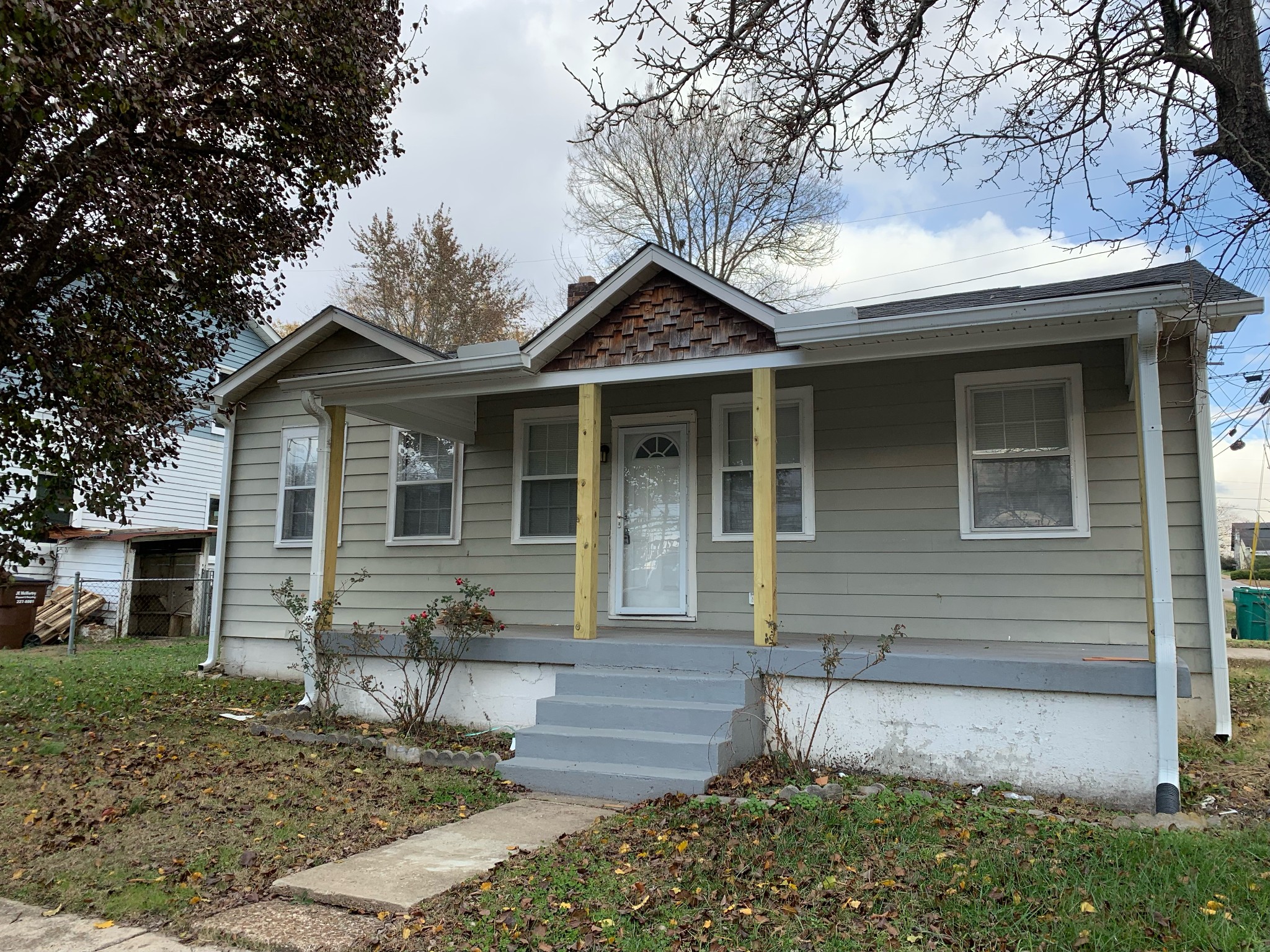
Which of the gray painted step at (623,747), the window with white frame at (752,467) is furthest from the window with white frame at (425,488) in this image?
the gray painted step at (623,747)

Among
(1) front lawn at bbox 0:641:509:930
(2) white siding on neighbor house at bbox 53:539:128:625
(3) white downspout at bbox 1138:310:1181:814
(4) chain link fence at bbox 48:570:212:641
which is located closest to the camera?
(1) front lawn at bbox 0:641:509:930

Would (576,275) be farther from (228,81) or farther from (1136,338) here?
(1136,338)

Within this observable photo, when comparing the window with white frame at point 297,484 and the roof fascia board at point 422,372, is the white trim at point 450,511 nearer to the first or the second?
the window with white frame at point 297,484

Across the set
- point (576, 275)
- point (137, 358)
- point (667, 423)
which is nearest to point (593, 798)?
point (667, 423)

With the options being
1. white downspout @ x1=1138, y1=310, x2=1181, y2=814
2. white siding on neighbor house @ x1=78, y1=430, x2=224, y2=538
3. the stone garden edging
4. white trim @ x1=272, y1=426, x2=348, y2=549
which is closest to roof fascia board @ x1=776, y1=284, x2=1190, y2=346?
white downspout @ x1=1138, y1=310, x2=1181, y2=814

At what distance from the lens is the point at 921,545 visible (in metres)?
7.54

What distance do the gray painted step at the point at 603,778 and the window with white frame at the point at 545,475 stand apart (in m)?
3.40

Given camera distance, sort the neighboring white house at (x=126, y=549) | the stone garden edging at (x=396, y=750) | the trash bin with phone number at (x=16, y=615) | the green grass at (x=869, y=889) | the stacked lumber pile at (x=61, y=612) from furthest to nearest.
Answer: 1. the neighboring white house at (x=126, y=549)
2. the stacked lumber pile at (x=61, y=612)
3. the trash bin with phone number at (x=16, y=615)
4. the stone garden edging at (x=396, y=750)
5. the green grass at (x=869, y=889)

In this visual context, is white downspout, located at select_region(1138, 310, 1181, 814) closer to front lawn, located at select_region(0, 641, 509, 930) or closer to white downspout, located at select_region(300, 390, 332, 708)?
front lawn, located at select_region(0, 641, 509, 930)

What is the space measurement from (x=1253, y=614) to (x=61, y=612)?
20.3 m

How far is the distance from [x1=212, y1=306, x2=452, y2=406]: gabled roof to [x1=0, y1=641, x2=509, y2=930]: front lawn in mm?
3840

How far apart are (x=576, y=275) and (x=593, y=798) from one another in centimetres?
1676

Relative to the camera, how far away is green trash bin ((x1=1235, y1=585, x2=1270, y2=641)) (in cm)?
1442

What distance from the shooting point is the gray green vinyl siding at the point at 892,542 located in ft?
22.6
